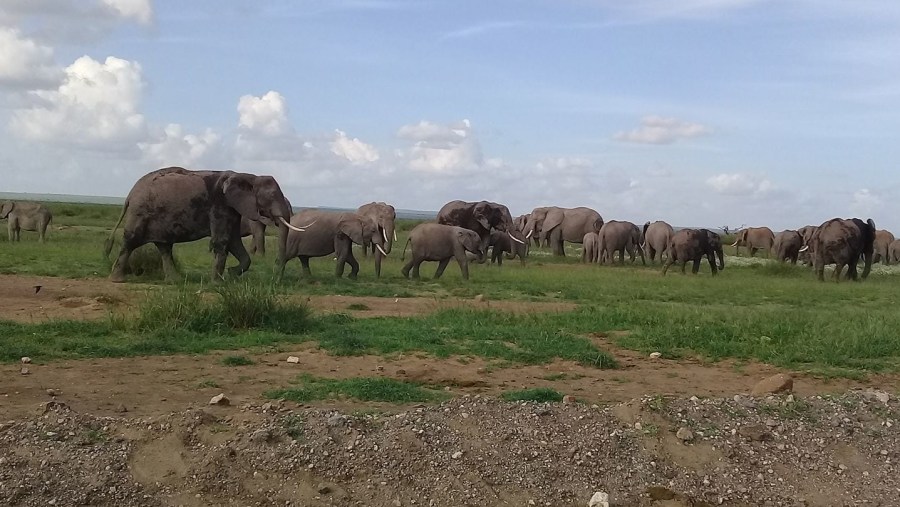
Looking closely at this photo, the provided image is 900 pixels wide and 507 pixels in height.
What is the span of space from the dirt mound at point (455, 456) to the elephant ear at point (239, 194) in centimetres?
926

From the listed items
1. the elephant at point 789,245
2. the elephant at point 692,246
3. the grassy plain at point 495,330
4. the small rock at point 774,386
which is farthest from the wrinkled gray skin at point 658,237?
the small rock at point 774,386

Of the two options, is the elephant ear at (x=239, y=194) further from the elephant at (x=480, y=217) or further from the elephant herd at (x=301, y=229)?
the elephant at (x=480, y=217)

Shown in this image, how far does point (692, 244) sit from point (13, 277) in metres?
17.1

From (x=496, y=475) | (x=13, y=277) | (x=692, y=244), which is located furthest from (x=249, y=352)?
(x=692, y=244)

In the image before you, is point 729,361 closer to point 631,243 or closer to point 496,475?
point 496,475

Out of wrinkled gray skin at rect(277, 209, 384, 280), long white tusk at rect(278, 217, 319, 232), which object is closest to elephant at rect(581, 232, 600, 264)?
wrinkled gray skin at rect(277, 209, 384, 280)

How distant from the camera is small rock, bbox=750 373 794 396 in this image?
7.63 meters

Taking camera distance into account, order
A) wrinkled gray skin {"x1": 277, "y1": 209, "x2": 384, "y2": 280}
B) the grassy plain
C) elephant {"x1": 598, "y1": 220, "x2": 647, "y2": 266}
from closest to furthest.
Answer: the grassy plain, wrinkled gray skin {"x1": 277, "y1": 209, "x2": 384, "y2": 280}, elephant {"x1": 598, "y1": 220, "x2": 647, "y2": 266}

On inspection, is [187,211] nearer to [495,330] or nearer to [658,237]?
[495,330]

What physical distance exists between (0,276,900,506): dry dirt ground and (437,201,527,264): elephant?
62.5 feet

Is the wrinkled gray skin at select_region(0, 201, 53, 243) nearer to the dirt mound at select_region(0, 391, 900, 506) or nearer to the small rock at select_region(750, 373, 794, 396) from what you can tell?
the dirt mound at select_region(0, 391, 900, 506)

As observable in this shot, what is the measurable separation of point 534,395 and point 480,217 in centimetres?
1979

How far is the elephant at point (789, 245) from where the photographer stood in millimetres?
32156

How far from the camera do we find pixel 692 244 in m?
24.5
